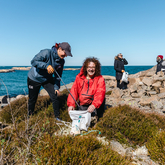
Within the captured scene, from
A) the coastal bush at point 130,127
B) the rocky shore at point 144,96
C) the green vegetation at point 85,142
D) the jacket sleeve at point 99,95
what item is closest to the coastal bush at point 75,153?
the green vegetation at point 85,142

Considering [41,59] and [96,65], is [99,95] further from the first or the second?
[41,59]

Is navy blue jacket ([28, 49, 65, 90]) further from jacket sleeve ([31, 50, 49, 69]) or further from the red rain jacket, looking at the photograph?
the red rain jacket

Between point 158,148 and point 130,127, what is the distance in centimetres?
78

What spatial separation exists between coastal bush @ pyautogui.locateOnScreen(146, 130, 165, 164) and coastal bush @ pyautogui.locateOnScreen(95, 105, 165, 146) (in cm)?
28

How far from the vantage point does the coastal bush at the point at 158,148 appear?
8.90 feet

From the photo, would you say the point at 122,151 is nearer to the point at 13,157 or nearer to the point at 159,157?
the point at 159,157

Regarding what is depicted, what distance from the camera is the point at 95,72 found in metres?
3.78

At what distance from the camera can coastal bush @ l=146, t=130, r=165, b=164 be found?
271 cm

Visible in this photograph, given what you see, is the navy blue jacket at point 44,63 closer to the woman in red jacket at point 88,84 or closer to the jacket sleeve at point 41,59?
the jacket sleeve at point 41,59

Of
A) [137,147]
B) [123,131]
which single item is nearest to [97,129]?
[123,131]

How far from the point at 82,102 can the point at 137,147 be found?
1.75 m

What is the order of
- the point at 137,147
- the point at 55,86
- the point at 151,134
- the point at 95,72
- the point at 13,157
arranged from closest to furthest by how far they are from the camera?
the point at 13,157, the point at 137,147, the point at 151,134, the point at 95,72, the point at 55,86

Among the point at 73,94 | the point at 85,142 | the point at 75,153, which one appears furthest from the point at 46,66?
the point at 75,153

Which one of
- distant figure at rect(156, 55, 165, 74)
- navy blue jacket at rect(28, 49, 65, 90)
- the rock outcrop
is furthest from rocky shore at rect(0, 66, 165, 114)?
navy blue jacket at rect(28, 49, 65, 90)
